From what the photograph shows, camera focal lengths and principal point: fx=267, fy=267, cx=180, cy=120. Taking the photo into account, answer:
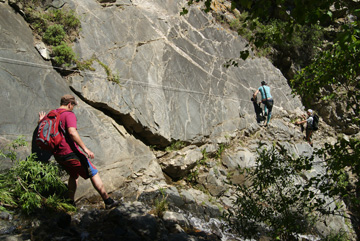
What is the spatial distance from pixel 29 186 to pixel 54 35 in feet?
11.9

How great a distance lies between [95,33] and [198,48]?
151 inches

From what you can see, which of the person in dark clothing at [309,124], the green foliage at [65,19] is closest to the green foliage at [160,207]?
the green foliage at [65,19]

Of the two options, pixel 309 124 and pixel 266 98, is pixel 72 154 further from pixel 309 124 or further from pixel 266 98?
pixel 309 124

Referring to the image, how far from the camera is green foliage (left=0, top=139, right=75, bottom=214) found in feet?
12.4

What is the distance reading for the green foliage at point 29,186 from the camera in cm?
378

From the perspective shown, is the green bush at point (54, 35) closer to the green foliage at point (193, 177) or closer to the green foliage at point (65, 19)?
the green foliage at point (65, 19)

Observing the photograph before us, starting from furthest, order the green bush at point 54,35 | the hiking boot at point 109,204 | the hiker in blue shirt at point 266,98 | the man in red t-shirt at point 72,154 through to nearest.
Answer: the hiker in blue shirt at point 266,98 → the green bush at point 54,35 → the hiking boot at point 109,204 → the man in red t-shirt at point 72,154

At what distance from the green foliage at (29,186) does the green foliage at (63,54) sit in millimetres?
2243

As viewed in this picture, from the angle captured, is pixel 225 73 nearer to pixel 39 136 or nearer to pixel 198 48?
pixel 198 48

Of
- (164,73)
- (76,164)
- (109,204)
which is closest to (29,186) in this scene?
(76,164)

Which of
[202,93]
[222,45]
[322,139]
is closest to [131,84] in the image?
[202,93]

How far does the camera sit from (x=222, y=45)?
10523 mm

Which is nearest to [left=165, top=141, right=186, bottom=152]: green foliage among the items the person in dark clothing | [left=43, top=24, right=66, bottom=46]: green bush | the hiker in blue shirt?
[left=43, top=24, right=66, bottom=46]: green bush

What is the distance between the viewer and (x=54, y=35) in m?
6.00
